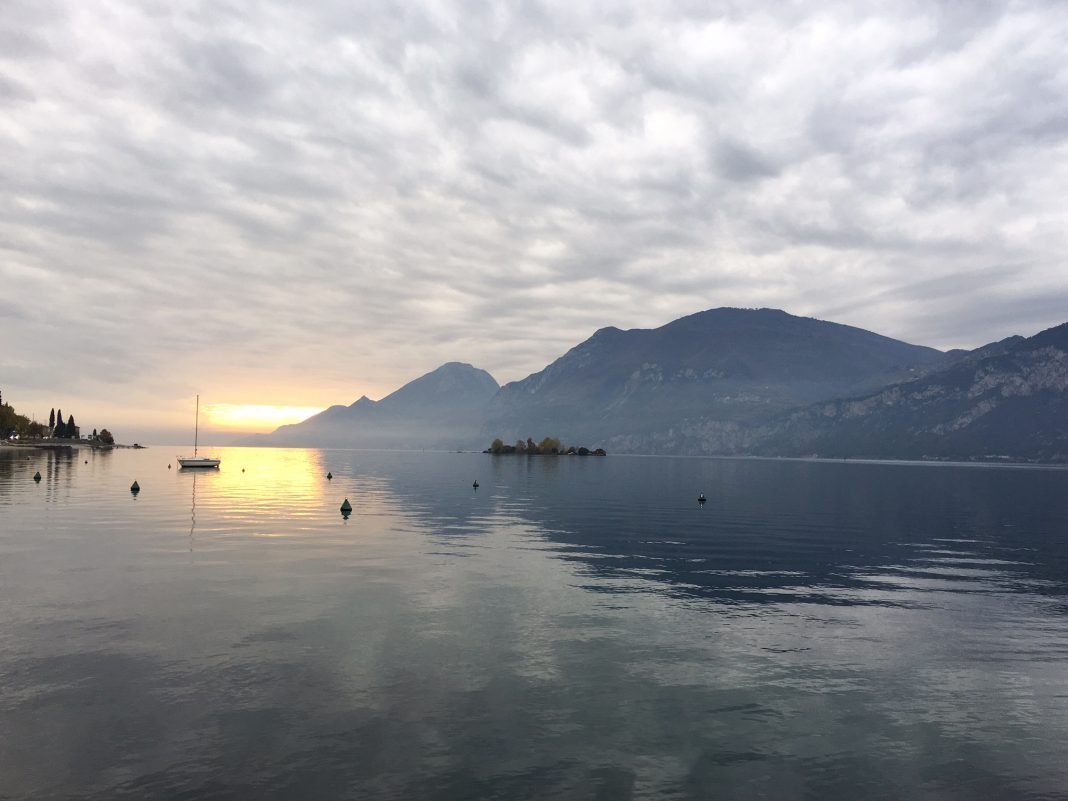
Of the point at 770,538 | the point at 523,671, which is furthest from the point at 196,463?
the point at 523,671

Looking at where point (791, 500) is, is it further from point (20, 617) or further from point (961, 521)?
point (20, 617)

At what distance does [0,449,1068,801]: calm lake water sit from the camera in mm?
17391

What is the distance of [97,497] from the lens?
316 ft

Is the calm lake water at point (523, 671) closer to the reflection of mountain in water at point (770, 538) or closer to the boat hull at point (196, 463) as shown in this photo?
the reflection of mountain in water at point (770, 538)

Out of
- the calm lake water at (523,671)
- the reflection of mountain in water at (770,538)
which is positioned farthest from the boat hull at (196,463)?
the calm lake water at (523,671)

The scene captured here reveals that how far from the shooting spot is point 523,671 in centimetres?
2489

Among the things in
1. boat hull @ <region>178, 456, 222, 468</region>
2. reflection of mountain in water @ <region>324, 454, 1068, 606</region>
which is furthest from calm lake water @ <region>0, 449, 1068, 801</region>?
boat hull @ <region>178, 456, 222, 468</region>

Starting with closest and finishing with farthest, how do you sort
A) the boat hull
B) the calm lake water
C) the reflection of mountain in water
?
the calm lake water → the reflection of mountain in water → the boat hull

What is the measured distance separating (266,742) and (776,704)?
15.4m

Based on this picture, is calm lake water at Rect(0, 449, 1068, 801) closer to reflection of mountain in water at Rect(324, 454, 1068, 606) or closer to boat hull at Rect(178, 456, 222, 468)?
reflection of mountain in water at Rect(324, 454, 1068, 606)

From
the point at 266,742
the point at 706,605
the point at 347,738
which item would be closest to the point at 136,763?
the point at 266,742

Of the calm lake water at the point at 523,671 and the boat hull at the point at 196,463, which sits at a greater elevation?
the boat hull at the point at 196,463

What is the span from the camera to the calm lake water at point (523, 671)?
17.4 metres

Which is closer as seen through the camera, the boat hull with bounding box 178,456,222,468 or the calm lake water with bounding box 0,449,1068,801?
the calm lake water with bounding box 0,449,1068,801
